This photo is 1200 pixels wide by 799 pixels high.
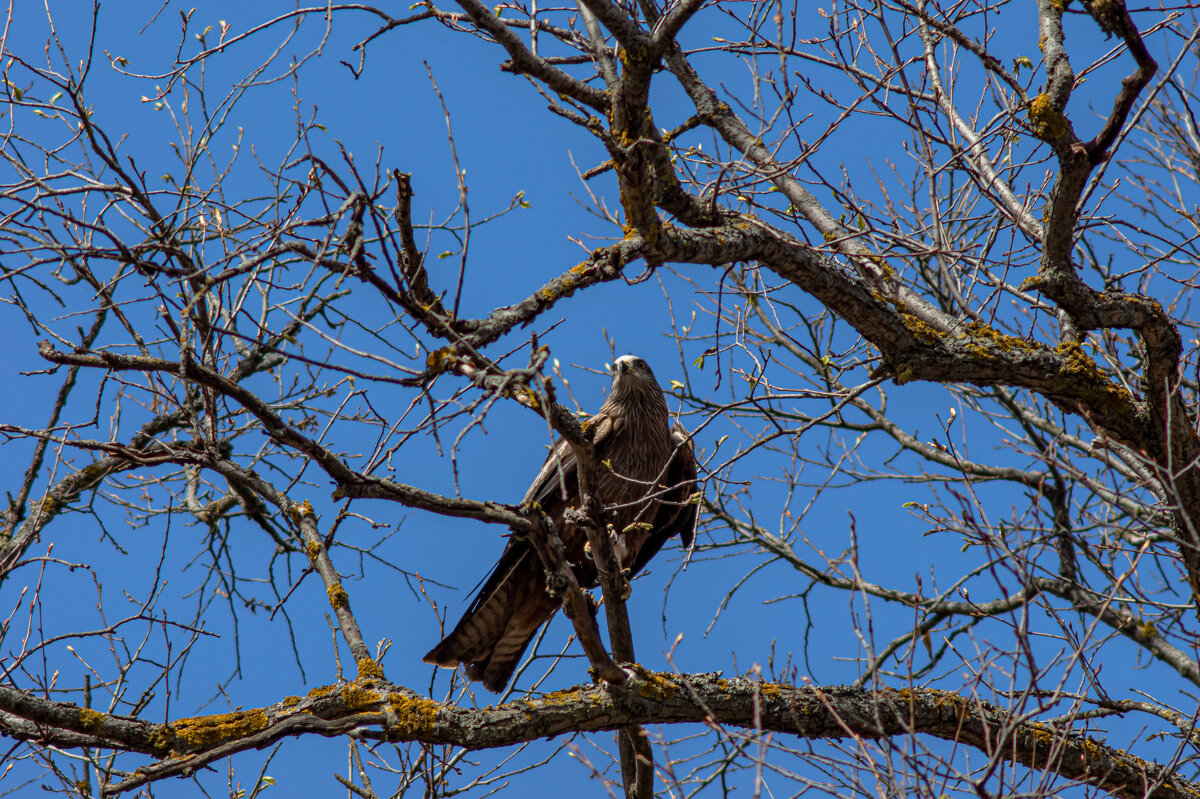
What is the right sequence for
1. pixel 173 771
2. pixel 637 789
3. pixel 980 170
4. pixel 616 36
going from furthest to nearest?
pixel 980 170, pixel 637 789, pixel 173 771, pixel 616 36

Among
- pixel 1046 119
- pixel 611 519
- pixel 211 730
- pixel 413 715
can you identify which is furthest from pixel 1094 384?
pixel 211 730

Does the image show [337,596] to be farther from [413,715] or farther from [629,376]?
[629,376]

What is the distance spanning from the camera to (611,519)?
522cm

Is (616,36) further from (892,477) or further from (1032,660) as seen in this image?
(892,477)

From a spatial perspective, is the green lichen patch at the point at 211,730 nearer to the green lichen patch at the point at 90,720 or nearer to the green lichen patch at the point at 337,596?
the green lichen patch at the point at 90,720

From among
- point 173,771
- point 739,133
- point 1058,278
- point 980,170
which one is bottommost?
point 173,771

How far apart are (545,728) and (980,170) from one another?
3343 mm

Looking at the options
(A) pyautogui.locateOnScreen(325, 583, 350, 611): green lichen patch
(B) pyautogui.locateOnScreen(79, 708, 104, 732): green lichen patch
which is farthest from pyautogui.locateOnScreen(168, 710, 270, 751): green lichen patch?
(A) pyautogui.locateOnScreen(325, 583, 350, 611): green lichen patch

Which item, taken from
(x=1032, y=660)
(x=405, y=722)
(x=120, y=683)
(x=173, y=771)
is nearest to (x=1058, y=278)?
(x=1032, y=660)

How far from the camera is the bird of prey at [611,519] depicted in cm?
504

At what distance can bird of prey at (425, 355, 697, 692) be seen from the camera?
16.5 ft

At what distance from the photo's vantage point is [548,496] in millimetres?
5566

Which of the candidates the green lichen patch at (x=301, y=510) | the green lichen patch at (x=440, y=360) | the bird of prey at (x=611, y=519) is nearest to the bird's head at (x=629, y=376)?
the bird of prey at (x=611, y=519)

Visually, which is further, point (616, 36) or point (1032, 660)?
point (616, 36)
